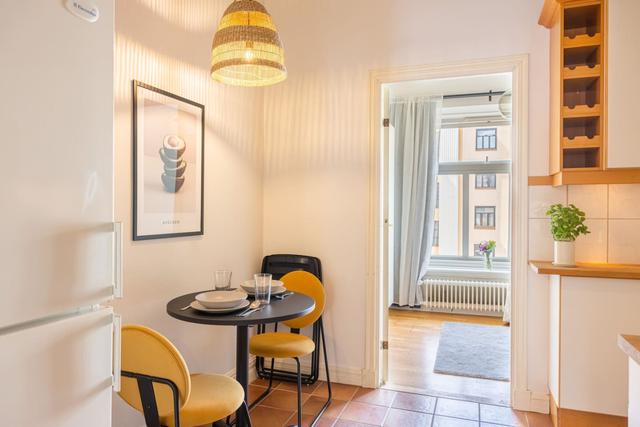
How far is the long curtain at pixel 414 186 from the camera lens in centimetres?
525

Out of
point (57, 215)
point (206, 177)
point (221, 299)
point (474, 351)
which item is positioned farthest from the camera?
point (474, 351)

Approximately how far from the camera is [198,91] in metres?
2.63

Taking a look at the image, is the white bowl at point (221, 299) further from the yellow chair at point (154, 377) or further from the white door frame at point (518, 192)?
the white door frame at point (518, 192)

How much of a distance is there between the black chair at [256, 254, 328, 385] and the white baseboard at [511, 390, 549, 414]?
132cm

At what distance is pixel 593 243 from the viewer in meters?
2.65

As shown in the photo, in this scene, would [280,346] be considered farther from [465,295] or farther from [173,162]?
[465,295]

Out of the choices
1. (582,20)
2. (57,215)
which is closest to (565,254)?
(582,20)

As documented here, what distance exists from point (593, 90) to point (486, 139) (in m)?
3.08

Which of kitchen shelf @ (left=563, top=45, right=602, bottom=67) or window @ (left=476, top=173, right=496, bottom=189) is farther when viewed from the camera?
window @ (left=476, top=173, right=496, bottom=189)

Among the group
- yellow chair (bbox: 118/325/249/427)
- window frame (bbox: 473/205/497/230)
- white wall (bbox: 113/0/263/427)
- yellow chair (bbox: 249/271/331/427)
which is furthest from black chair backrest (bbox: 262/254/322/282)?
window frame (bbox: 473/205/497/230)

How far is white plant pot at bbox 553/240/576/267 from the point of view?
2.49 m

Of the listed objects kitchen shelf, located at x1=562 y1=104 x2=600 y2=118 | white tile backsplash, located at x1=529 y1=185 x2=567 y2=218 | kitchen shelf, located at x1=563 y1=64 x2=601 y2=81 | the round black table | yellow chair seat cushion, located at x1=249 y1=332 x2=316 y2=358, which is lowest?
yellow chair seat cushion, located at x1=249 y1=332 x2=316 y2=358

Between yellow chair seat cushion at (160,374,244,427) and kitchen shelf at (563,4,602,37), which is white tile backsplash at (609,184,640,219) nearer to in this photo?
kitchen shelf at (563,4,602,37)

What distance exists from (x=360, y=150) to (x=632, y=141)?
159cm
